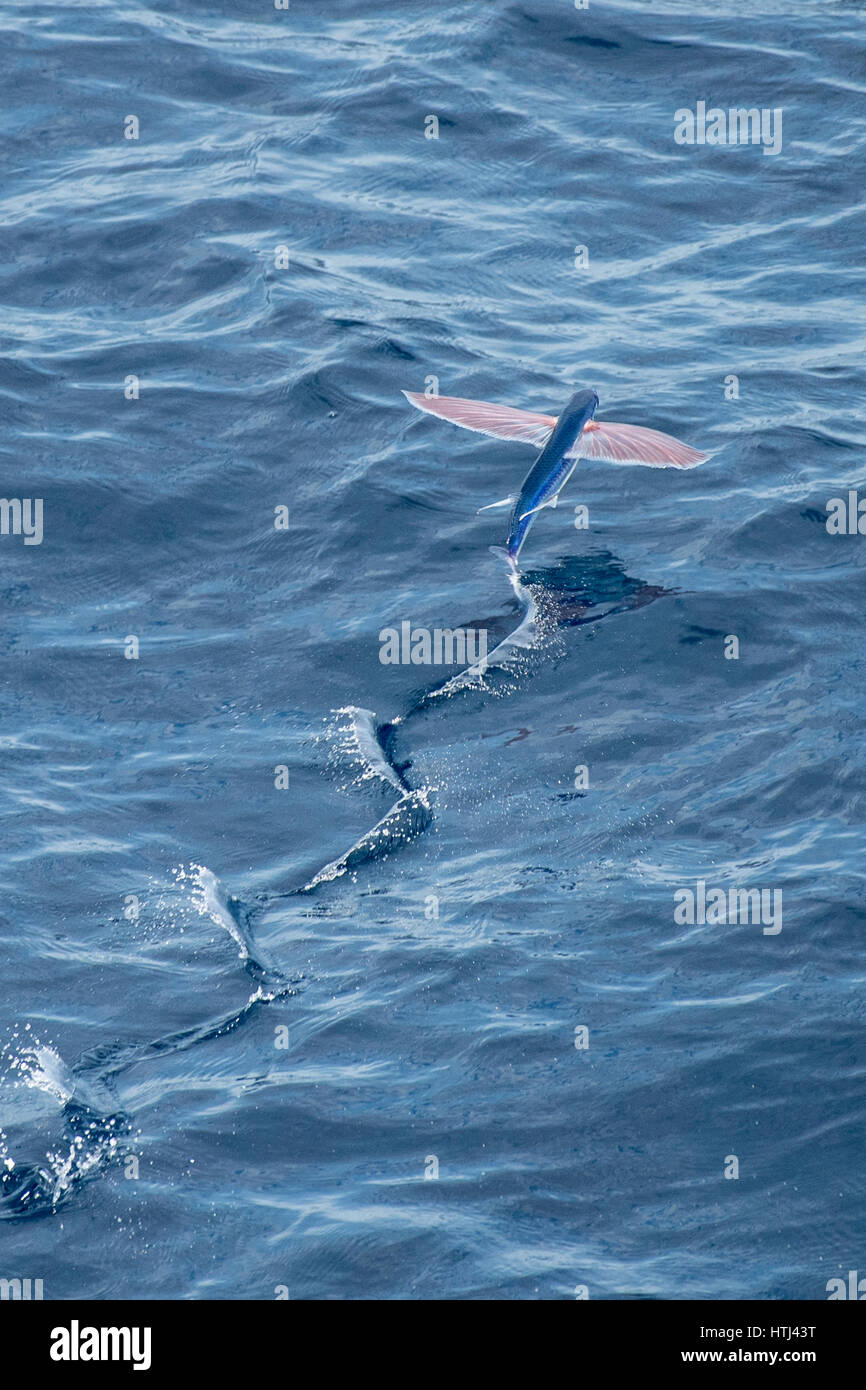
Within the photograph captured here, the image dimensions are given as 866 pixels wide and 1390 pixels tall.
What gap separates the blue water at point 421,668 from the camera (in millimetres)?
8148

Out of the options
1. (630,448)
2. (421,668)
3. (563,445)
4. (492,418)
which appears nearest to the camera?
(421,668)

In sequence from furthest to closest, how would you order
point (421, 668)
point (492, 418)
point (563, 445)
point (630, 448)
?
point (492, 418) < point (630, 448) < point (563, 445) < point (421, 668)

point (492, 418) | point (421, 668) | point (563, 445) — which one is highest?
point (492, 418)

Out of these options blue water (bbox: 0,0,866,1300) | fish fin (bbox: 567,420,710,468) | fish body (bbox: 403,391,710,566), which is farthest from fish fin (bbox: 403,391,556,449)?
blue water (bbox: 0,0,866,1300)

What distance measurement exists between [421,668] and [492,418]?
2.15 metres

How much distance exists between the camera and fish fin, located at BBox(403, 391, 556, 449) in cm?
1241

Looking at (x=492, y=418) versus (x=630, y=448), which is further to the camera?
(x=492, y=418)

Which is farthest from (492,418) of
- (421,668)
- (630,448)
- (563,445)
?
(421,668)

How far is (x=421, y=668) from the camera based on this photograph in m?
11.7

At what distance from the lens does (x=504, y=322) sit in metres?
15.6

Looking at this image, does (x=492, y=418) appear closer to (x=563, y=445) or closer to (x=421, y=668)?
(x=563, y=445)

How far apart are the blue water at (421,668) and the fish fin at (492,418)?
0.85 metres

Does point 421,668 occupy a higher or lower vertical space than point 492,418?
lower

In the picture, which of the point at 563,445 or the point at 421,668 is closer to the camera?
the point at 421,668
